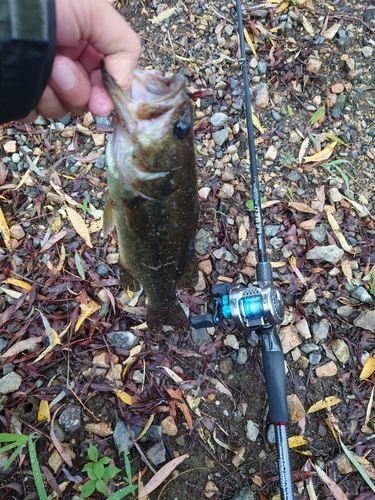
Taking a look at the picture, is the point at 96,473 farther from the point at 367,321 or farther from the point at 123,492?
the point at 367,321

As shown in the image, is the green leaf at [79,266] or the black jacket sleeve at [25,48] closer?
the black jacket sleeve at [25,48]

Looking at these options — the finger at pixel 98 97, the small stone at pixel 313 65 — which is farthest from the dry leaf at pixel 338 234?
the finger at pixel 98 97

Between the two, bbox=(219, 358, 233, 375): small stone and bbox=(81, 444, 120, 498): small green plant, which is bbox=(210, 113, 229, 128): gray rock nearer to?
bbox=(219, 358, 233, 375): small stone

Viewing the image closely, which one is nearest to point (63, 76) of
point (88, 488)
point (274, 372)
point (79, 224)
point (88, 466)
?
point (79, 224)

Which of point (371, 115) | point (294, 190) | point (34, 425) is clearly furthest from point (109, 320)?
point (371, 115)

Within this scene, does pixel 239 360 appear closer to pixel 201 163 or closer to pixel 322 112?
pixel 201 163

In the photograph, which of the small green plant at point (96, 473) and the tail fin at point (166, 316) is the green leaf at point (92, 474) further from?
the tail fin at point (166, 316)
